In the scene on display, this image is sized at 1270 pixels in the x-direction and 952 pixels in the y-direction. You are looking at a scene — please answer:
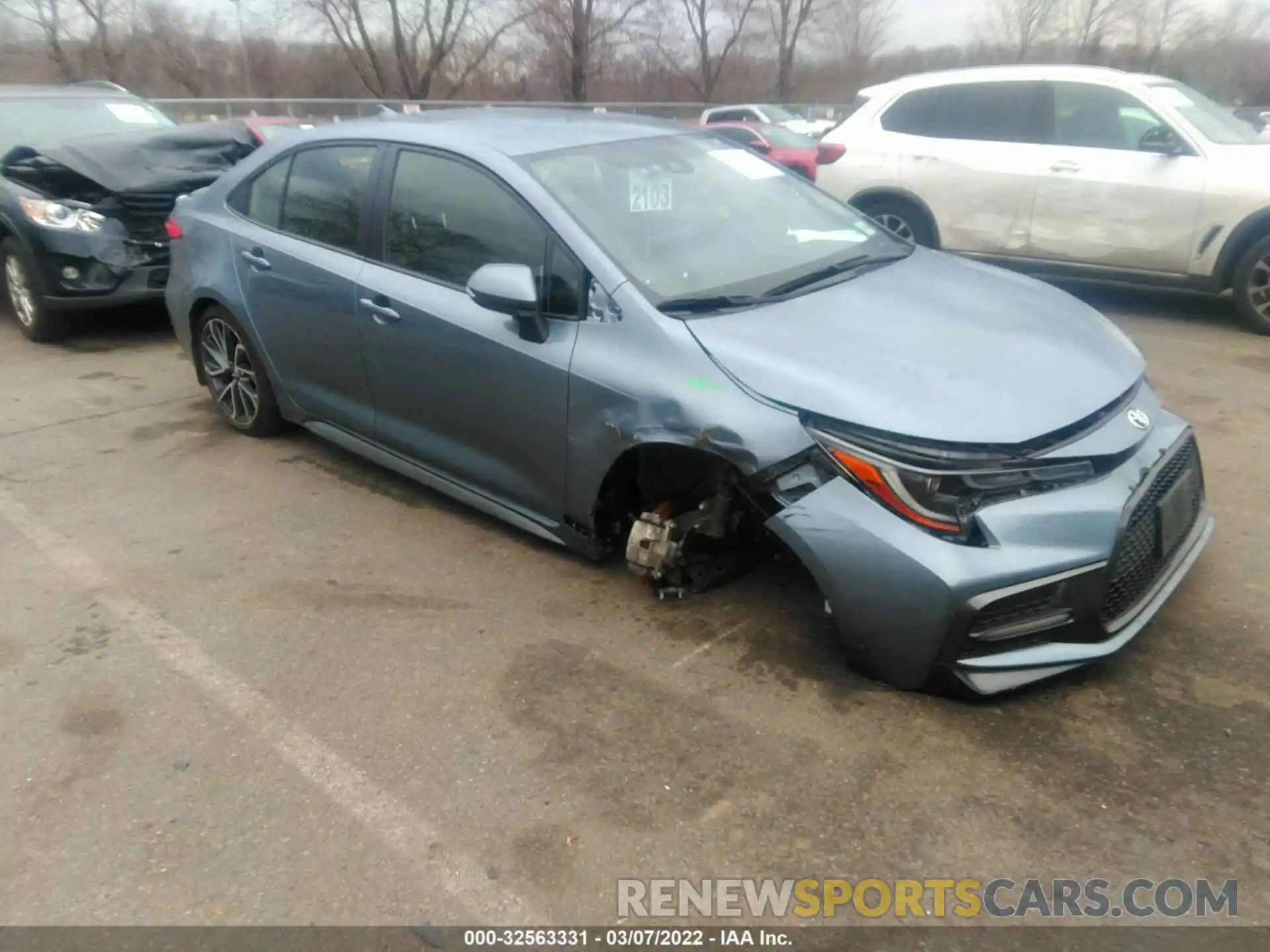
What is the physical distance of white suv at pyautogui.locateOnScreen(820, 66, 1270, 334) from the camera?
22.4 feet

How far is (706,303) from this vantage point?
3336 mm

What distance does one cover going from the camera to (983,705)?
9.58 feet

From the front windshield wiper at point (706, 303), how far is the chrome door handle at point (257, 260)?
88.9 inches

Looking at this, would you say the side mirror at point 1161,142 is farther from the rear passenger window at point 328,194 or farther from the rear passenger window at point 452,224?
the rear passenger window at point 328,194

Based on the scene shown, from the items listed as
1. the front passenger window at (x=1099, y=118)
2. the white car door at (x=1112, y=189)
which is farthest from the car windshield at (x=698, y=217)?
the front passenger window at (x=1099, y=118)

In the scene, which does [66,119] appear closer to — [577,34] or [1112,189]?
[1112,189]

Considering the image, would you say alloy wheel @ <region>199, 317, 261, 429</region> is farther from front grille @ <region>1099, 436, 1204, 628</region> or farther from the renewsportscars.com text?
front grille @ <region>1099, 436, 1204, 628</region>

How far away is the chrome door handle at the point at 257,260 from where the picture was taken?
4.64 m

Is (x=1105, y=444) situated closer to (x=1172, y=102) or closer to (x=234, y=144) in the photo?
(x=1172, y=102)

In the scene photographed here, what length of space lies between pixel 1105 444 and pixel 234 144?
718 cm

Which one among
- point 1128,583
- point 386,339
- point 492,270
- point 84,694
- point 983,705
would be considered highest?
point 492,270

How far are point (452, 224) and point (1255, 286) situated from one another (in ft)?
18.7

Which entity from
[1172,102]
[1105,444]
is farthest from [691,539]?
[1172,102]

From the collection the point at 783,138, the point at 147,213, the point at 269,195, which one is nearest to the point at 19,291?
the point at 147,213
